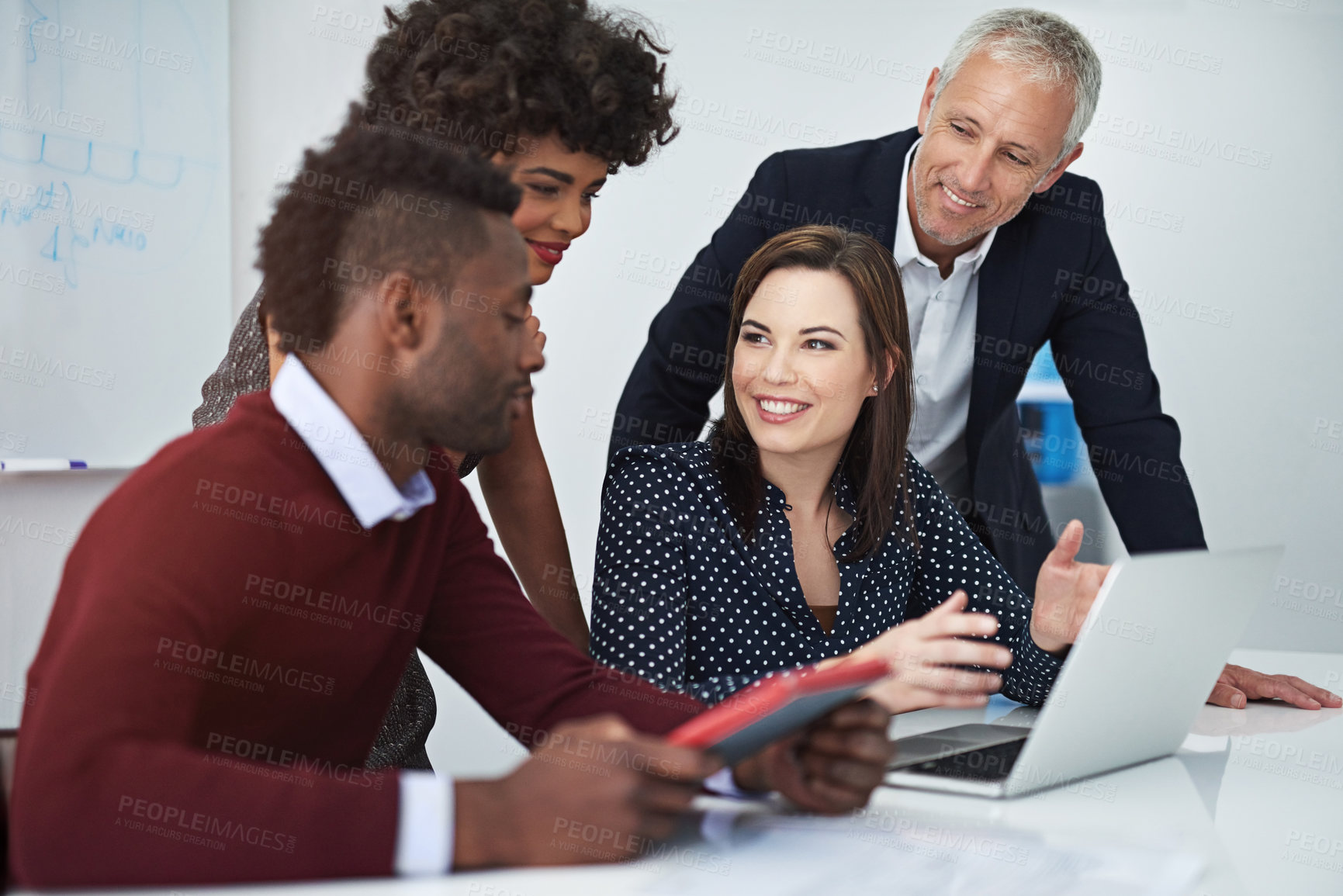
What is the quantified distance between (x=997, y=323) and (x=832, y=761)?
1378mm

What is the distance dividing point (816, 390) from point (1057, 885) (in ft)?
3.25

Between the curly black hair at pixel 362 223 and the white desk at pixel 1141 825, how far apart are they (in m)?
0.45

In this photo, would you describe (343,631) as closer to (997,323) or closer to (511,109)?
(511,109)

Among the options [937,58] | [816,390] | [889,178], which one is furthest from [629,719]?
[937,58]

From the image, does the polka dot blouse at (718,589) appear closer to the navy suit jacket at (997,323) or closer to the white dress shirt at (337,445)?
the navy suit jacket at (997,323)

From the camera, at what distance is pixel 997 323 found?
2164 millimetres

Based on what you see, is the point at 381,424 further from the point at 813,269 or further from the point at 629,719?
the point at 813,269

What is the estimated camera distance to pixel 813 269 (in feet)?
5.82

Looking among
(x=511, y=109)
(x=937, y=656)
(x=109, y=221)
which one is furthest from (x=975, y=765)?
(x=109, y=221)

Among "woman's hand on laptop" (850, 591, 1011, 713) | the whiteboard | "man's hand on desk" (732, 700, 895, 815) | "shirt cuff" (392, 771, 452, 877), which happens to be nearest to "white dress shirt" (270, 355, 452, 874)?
"shirt cuff" (392, 771, 452, 877)

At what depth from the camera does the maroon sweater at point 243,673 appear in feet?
2.24

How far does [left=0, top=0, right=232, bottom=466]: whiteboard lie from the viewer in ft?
8.48

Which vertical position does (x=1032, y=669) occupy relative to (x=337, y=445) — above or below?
below

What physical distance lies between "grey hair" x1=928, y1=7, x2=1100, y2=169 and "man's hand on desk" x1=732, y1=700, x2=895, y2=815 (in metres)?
1.41
